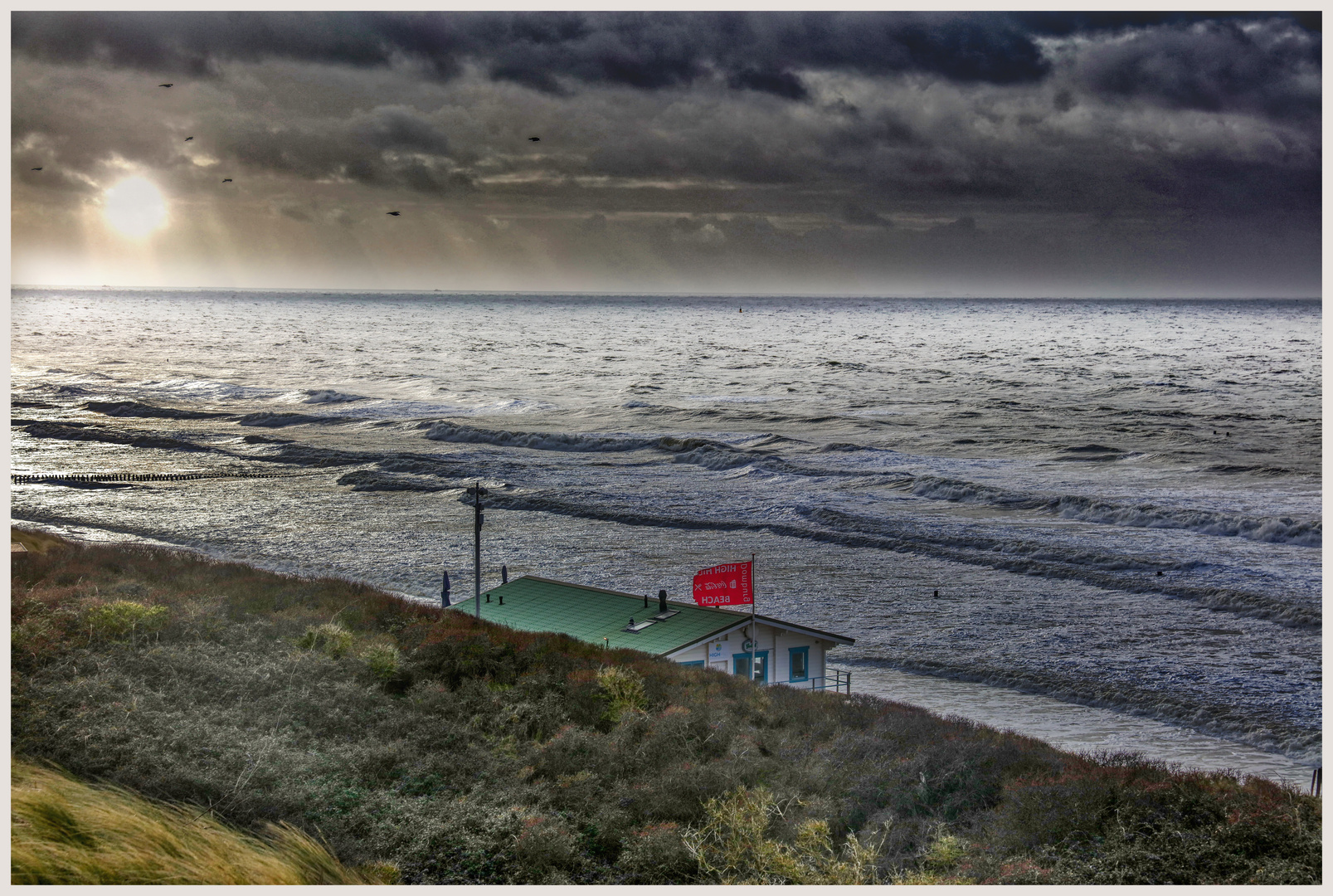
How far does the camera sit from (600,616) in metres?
20.2

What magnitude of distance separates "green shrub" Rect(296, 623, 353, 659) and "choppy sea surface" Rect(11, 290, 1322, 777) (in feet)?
49.8

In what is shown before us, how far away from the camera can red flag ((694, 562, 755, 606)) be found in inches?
625

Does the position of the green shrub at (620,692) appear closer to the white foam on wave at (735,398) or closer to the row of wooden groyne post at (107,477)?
the row of wooden groyne post at (107,477)

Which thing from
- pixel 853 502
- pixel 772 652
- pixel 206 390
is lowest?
pixel 853 502

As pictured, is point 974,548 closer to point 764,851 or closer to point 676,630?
point 676,630

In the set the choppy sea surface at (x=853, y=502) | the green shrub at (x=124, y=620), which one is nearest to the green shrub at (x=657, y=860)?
the green shrub at (x=124, y=620)

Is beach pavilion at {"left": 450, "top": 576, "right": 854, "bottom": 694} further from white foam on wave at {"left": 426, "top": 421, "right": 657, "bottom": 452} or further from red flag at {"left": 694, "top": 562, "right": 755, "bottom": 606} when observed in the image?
white foam on wave at {"left": 426, "top": 421, "right": 657, "bottom": 452}

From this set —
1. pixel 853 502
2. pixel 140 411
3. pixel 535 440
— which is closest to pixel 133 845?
pixel 853 502

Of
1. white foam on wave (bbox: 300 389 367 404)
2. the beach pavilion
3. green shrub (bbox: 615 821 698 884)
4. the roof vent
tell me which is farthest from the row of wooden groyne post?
green shrub (bbox: 615 821 698 884)

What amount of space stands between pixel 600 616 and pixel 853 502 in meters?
26.5

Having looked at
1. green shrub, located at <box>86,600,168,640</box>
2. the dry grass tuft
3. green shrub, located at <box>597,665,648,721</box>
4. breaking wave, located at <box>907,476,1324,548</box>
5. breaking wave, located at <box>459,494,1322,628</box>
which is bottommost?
breaking wave, located at <box>459,494,1322,628</box>

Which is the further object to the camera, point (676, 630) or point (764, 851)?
point (676, 630)

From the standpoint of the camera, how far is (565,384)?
308ft

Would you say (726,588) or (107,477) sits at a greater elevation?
(726,588)
